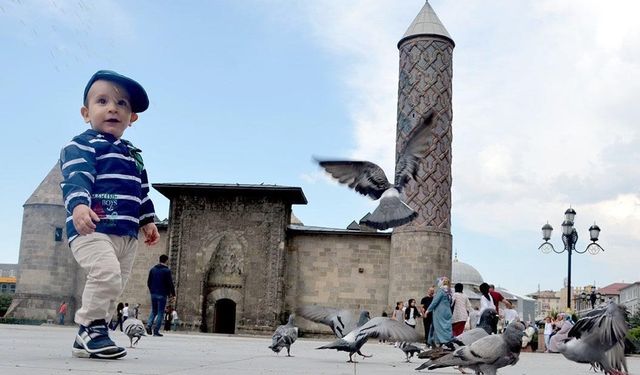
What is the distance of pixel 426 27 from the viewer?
89.4 feet

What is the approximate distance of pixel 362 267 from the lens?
1021 inches

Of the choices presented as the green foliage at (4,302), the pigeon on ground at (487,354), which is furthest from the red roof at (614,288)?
the pigeon on ground at (487,354)

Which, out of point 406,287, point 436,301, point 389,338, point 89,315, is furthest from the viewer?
point 406,287

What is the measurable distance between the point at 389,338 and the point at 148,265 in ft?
71.4

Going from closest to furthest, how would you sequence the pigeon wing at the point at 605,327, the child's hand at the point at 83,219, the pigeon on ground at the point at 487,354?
the pigeon on ground at the point at 487,354 → the child's hand at the point at 83,219 → the pigeon wing at the point at 605,327

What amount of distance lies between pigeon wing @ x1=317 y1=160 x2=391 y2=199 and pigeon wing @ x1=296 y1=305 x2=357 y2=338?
1564mm

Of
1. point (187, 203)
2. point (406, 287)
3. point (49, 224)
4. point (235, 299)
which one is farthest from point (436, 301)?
point (49, 224)

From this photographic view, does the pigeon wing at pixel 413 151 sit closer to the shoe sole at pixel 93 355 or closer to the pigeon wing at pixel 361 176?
the pigeon wing at pixel 361 176

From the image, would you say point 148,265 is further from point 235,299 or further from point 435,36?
point 435,36

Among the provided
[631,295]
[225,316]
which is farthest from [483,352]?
[631,295]

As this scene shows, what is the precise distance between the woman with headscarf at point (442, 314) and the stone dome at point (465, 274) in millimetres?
43410

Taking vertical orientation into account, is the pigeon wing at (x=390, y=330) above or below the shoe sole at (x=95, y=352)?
above

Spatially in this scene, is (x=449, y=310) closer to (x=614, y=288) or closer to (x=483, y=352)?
(x=483, y=352)

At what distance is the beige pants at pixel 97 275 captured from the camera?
5.16 m
